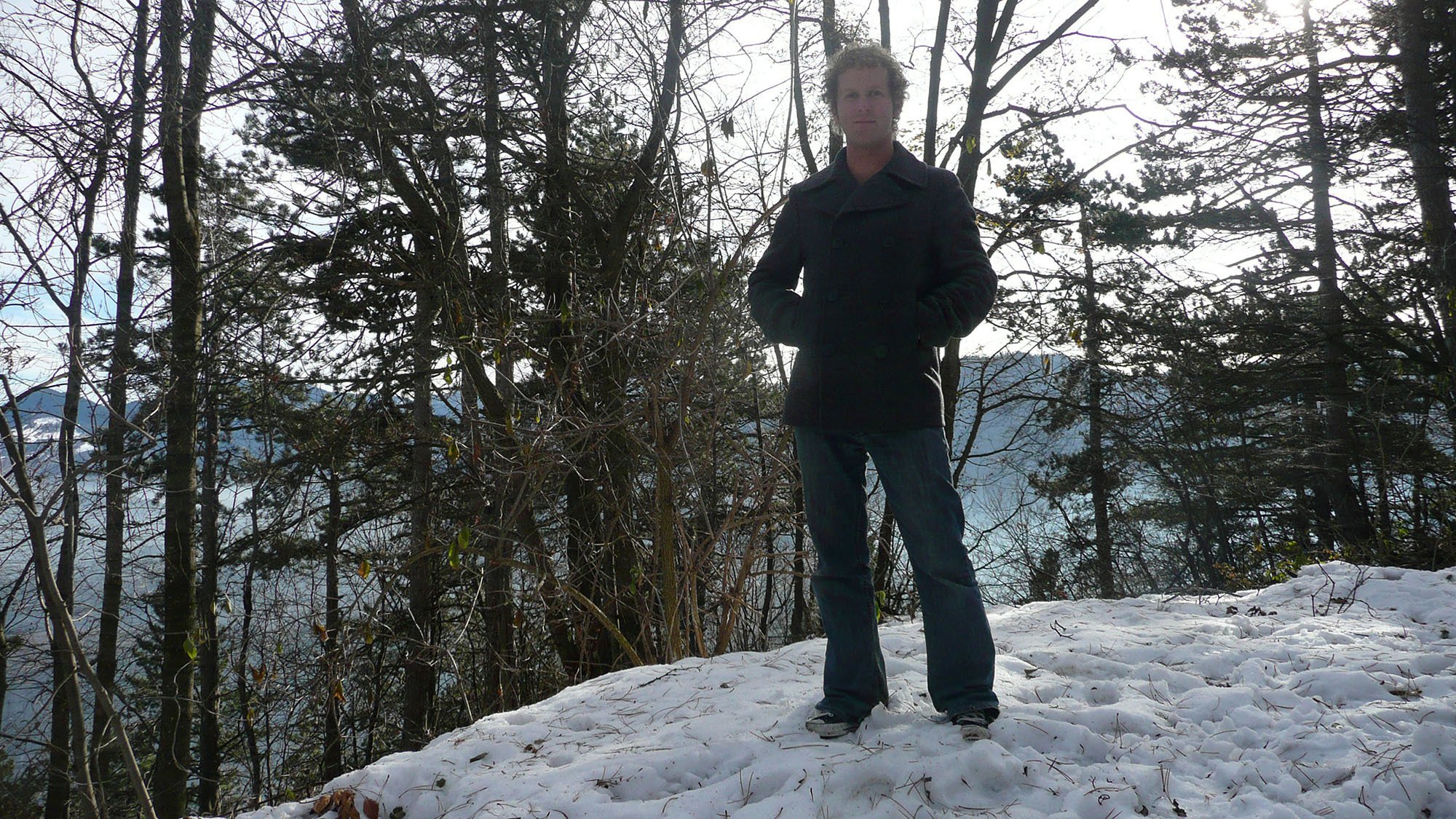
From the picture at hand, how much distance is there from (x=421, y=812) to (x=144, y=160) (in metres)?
6.01

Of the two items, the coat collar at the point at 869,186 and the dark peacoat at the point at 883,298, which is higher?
the coat collar at the point at 869,186

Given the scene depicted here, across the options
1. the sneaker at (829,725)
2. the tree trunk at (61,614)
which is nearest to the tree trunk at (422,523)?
the tree trunk at (61,614)

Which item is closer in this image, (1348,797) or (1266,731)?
(1348,797)

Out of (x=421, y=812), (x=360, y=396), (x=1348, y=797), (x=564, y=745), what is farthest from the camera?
(x=360, y=396)

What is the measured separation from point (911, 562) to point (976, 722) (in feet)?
1.53

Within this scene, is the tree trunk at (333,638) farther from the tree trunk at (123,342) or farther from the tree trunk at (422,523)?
the tree trunk at (123,342)

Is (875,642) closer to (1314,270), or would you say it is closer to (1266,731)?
(1266,731)

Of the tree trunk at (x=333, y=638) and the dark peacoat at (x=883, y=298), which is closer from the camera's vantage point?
the dark peacoat at (x=883, y=298)

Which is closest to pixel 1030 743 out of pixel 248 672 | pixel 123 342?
pixel 248 672

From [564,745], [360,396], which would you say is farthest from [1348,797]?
[360,396]

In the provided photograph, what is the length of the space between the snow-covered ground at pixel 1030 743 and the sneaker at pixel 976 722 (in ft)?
0.16

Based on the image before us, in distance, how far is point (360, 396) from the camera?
668cm

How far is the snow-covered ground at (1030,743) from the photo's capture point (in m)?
2.05

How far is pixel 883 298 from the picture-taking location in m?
2.33
